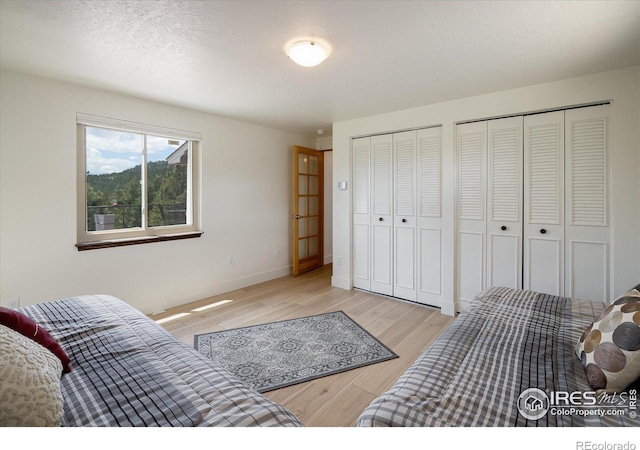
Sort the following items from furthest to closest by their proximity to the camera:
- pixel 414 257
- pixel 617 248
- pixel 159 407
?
pixel 414 257, pixel 617 248, pixel 159 407

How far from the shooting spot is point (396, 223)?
3.87 meters

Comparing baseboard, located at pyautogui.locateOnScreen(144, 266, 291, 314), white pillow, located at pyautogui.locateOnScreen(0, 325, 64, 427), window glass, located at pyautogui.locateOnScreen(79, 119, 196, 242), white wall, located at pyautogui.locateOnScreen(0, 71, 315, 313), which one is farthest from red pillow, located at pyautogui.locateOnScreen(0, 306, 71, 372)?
baseboard, located at pyautogui.locateOnScreen(144, 266, 291, 314)

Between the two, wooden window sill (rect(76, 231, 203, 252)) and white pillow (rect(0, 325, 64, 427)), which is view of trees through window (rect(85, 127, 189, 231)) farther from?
white pillow (rect(0, 325, 64, 427))

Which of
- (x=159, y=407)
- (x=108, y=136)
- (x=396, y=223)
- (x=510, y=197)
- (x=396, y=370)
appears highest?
(x=108, y=136)

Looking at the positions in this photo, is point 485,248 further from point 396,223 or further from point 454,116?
point 454,116

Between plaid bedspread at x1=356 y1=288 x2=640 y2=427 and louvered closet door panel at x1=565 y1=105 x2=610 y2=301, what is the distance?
1.15 metres

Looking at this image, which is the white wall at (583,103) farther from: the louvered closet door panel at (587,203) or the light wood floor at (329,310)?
the light wood floor at (329,310)

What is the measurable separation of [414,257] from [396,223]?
1.55 ft

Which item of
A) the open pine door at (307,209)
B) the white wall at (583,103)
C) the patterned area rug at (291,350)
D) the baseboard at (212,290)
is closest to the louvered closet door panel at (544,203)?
the white wall at (583,103)

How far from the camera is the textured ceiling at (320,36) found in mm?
1727

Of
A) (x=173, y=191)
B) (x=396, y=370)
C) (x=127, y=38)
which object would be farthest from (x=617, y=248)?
(x=173, y=191)

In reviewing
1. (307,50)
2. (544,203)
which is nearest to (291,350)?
(307,50)

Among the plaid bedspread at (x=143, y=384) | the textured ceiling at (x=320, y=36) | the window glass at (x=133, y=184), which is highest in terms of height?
the textured ceiling at (x=320, y=36)

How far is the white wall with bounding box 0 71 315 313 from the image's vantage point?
2.58 meters
